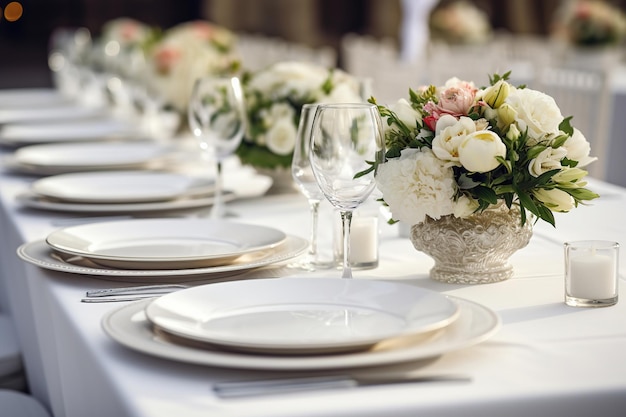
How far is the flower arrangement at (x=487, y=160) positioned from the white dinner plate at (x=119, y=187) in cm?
78

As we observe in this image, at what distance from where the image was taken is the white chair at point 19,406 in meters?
1.84

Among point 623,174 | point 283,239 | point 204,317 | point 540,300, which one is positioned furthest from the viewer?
point 623,174

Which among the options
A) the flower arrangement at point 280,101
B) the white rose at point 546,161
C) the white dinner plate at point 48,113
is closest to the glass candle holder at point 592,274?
the white rose at point 546,161

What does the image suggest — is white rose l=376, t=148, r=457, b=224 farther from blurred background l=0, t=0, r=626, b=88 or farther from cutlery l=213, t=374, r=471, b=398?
blurred background l=0, t=0, r=626, b=88

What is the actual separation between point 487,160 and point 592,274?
206 mm

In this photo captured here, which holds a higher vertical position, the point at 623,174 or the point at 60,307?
the point at 60,307

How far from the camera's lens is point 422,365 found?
1.12m

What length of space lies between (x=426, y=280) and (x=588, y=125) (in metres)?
2.27

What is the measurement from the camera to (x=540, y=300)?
4.60 ft

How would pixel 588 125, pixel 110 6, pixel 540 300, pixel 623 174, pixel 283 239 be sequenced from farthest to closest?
pixel 110 6, pixel 623 174, pixel 588 125, pixel 283 239, pixel 540 300

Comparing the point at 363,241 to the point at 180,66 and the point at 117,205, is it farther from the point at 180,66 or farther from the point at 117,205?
the point at 180,66

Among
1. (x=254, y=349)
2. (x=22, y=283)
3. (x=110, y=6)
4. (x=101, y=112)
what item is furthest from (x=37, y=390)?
(x=110, y=6)

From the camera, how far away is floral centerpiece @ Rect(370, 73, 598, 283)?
4.63ft

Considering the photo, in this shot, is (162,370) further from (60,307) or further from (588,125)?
(588,125)
